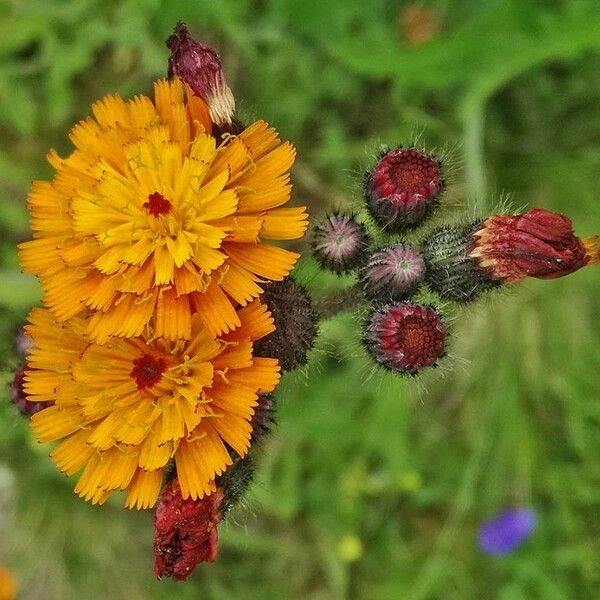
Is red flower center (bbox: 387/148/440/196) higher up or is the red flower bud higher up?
red flower center (bbox: 387/148/440/196)

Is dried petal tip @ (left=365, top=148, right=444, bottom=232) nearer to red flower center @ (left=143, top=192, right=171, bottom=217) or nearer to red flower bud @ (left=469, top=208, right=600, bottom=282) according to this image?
red flower bud @ (left=469, top=208, right=600, bottom=282)

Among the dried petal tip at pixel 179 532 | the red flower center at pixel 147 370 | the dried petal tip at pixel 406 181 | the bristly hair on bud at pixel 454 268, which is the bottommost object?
the dried petal tip at pixel 179 532

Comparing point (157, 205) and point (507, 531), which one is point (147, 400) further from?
point (507, 531)

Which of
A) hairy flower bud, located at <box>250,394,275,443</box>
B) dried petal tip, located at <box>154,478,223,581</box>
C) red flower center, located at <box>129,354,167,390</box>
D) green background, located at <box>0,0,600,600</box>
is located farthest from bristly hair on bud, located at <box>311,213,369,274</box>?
green background, located at <box>0,0,600,600</box>

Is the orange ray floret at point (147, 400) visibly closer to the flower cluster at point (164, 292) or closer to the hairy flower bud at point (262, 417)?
the flower cluster at point (164, 292)

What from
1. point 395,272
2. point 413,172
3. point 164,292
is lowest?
point 164,292

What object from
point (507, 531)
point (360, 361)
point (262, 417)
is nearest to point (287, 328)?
point (262, 417)

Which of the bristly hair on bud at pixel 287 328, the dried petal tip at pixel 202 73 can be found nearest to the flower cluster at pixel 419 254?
the bristly hair on bud at pixel 287 328
